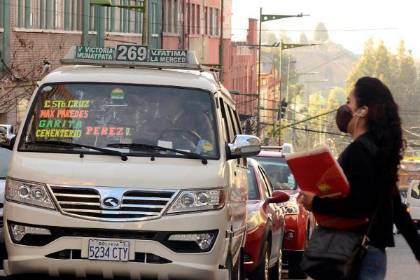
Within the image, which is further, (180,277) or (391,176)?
(180,277)

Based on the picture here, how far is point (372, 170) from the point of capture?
24.6 feet

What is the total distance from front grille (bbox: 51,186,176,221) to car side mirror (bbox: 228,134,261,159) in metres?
0.92

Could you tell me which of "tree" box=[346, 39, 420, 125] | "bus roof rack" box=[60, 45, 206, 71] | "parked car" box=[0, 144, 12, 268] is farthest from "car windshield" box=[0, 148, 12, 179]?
"tree" box=[346, 39, 420, 125]

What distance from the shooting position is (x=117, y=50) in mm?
12164

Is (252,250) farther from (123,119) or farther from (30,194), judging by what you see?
(30,194)

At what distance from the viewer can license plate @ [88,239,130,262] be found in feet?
33.8

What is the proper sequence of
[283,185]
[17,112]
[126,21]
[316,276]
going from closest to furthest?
1. [316,276]
2. [283,185]
3. [17,112]
4. [126,21]

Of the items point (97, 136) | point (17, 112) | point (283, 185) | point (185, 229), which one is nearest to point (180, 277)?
point (185, 229)

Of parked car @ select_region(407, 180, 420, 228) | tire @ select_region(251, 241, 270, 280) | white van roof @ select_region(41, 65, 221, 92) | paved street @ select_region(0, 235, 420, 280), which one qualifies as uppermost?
white van roof @ select_region(41, 65, 221, 92)

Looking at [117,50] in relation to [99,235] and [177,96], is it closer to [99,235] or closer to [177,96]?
[177,96]

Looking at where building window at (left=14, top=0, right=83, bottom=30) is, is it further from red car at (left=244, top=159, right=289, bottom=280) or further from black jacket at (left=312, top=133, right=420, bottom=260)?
→ black jacket at (left=312, top=133, right=420, bottom=260)

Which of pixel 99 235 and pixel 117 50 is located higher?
pixel 117 50

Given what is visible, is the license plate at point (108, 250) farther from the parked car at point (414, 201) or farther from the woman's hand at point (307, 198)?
the parked car at point (414, 201)

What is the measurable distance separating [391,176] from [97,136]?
400 centimetres
